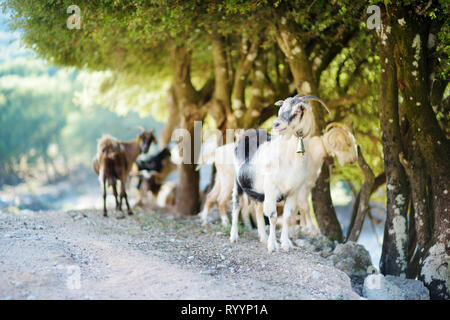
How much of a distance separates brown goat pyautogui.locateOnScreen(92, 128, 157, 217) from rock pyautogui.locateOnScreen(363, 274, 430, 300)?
6.47 meters

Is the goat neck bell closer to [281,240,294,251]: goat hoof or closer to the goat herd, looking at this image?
the goat herd

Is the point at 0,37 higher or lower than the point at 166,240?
higher

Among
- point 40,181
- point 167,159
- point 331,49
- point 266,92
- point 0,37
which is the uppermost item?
point 0,37

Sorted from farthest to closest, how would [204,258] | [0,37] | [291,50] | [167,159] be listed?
[0,37]
[167,159]
[291,50]
[204,258]

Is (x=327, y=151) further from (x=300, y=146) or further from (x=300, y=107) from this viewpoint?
(x=300, y=107)

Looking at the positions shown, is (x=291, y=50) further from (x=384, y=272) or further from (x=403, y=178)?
(x=384, y=272)

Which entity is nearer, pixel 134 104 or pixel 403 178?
pixel 403 178

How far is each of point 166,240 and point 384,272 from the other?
3.90m

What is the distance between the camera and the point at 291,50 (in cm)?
1005

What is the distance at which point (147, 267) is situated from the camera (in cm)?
655

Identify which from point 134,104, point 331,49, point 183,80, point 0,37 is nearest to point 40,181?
point 0,37

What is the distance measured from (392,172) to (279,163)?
2.14m

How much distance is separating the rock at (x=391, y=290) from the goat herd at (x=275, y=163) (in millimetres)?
1530

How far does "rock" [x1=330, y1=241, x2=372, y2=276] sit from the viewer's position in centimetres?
815
